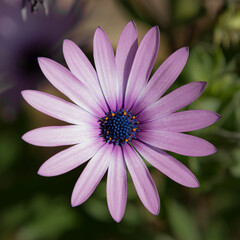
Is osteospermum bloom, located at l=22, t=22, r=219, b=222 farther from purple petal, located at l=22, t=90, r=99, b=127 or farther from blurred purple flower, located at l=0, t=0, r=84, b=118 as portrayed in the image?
blurred purple flower, located at l=0, t=0, r=84, b=118

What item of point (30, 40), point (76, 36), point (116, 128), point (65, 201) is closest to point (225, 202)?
point (65, 201)

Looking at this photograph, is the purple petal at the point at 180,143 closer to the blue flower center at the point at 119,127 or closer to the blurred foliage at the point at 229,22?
the blue flower center at the point at 119,127

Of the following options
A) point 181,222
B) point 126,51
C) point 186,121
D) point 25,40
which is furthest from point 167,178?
point 25,40

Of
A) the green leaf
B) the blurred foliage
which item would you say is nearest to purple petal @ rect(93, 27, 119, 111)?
the blurred foliage

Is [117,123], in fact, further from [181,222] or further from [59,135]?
[181,222]

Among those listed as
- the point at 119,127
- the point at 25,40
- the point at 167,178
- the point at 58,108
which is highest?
the point at 25,40

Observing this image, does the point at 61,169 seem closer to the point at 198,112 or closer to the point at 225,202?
the point at 198,112

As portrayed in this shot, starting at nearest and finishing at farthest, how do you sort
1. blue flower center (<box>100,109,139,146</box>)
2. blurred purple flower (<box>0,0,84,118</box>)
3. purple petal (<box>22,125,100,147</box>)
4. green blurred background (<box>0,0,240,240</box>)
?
purple petal (<box>22,125,100,147</box>) < blue flower center (<box>100,109,139,146</box>) < green blurred background (<box>0,0,240,240</box>) < blurred purple flower (<box>0,0,84,118</box>)
